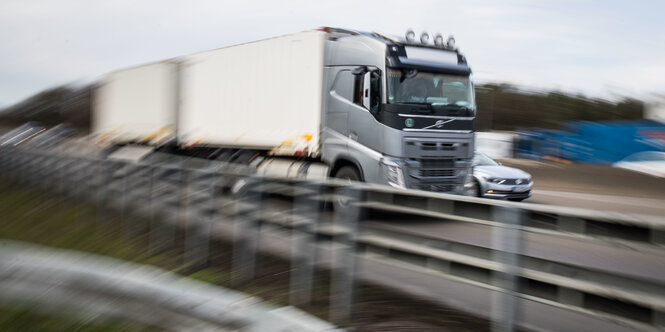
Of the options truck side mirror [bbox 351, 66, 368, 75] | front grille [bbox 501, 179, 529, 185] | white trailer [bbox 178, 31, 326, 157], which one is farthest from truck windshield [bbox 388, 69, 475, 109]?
front grille [bbox 501, 179, 529, 185]

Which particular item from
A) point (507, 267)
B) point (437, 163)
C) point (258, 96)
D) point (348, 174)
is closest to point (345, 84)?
point (348, 174)

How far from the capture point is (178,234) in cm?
737

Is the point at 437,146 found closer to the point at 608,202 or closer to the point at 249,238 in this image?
the point at 249,238

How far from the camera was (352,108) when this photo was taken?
38.4 feet

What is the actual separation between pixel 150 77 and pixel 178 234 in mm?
12154

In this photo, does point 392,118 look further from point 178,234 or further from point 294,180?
point 294,180

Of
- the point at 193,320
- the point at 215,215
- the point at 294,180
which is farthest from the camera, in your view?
the point at 215,215

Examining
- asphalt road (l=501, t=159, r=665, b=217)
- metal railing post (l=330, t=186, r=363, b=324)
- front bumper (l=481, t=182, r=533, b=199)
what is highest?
metal railing post (l=330, t=186, r=363, b=324)

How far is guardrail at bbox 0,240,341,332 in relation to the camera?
12.4 feet

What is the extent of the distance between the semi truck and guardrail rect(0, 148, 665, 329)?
447cm

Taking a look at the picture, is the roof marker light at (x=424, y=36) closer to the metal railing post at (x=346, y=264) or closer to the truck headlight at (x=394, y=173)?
the truck headlight at (x=394, y=173)

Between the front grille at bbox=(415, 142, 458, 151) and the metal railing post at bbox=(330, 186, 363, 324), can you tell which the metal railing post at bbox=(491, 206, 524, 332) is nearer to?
the metal railing post at bbox=(330, 186, 363, 324)

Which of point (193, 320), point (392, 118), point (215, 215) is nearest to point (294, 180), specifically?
point (215, 215)

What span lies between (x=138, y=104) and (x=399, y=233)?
16.2m
